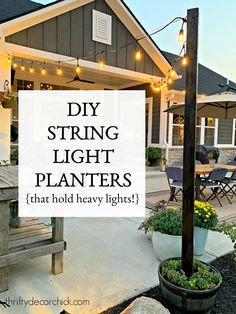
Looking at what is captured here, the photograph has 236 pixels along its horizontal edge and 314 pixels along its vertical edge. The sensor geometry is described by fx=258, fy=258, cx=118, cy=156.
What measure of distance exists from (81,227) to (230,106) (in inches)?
160

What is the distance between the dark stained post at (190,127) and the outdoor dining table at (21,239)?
1.18 m

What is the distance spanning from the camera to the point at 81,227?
147 inches

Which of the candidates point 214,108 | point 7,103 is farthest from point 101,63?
point 214,108

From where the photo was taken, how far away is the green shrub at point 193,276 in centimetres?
187

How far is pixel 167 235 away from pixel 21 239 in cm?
145

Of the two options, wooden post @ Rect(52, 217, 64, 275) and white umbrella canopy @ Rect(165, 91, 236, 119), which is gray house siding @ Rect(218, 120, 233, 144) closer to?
white umbrella canopy @ Rect(165, 91, 236, 119)

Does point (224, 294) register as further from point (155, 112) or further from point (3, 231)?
point (155, 112)

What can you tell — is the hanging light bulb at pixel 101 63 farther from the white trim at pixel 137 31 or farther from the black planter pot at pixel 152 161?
the black planter pot at pixel 152 161

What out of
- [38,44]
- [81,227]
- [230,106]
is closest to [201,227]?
[81,227]

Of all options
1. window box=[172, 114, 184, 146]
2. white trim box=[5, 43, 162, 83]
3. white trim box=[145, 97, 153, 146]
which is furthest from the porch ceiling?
window box=[172, 114, 184, 146]

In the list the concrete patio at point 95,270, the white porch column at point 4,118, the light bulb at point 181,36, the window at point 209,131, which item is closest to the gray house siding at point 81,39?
the white porch column at point 4,118

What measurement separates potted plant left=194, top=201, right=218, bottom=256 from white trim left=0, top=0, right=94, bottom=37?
17.6ft

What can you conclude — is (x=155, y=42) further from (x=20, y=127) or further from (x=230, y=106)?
(x=20, y=127)

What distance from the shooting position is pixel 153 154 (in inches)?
354
